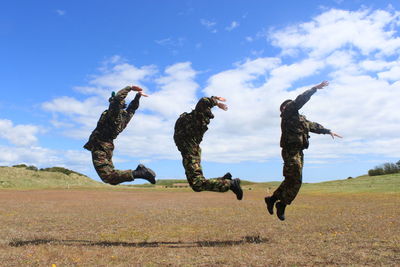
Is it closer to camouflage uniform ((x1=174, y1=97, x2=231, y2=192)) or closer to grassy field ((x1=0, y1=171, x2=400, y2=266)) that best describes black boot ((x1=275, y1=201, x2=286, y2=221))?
grassy field ((x1=0, y1=171, x2=400, y2=266))

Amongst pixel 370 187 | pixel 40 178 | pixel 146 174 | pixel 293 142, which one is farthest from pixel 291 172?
pixel 40 178

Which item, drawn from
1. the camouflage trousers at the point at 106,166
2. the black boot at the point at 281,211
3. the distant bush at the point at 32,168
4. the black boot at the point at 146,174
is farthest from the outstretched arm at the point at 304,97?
the distant bush at the point at 32,168

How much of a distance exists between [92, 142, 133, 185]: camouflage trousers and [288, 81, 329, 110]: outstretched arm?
5.04m

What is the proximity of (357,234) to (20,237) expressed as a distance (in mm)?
11268

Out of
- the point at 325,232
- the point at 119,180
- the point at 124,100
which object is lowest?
the point at 325,232

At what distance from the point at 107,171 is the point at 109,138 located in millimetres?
1022

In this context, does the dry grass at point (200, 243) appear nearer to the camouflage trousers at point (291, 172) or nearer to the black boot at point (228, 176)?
the camouflage trousers at point (291, 172)

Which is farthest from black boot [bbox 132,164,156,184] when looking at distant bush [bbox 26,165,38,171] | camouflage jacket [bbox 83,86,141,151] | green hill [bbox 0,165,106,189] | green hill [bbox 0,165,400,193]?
distant bush [bbox 26,165,38,171]

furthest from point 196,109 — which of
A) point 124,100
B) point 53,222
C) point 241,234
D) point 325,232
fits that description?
point 53,222

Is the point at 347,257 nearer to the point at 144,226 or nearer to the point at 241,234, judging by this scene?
the point at 241,234

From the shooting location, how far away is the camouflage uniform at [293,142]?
33.9 feet

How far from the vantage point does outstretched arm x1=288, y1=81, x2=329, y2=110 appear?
1005 centimetres

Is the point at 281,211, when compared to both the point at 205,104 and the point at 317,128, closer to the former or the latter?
the point at 317,128

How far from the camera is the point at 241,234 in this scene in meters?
12.7
